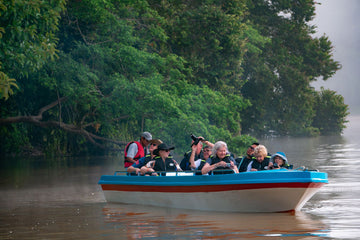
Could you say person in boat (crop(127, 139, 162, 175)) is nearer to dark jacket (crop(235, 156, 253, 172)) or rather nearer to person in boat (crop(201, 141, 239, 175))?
person in boat (crop(201, 141, 239, 175))

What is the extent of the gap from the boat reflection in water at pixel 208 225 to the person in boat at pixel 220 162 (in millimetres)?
835

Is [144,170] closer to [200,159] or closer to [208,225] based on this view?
[200,159]

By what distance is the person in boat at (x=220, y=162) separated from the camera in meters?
11.9

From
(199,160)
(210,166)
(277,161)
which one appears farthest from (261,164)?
(199,160)

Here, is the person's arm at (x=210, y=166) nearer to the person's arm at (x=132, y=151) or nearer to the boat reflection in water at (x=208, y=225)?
the boat reflection in water at (x=208, y=225)

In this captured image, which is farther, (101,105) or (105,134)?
(105,134)

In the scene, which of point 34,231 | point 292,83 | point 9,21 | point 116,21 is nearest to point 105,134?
point 116,21

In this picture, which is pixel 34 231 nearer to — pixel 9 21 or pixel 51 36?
pixel 9 21

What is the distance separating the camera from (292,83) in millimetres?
52562

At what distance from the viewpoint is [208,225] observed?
10.8 m

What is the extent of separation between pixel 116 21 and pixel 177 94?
4322 mm

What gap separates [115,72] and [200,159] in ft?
47.9

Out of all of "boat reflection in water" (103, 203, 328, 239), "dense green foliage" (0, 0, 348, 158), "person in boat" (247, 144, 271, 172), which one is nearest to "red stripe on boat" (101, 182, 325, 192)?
"boat reflection in water" (103, 203, 328, 239)

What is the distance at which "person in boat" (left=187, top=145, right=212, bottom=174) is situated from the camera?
1281cm
